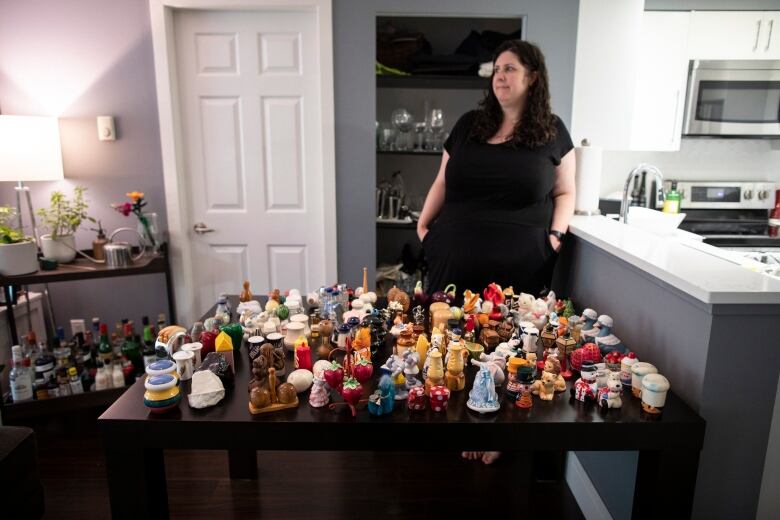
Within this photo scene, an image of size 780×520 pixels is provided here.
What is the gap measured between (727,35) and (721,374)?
251cm

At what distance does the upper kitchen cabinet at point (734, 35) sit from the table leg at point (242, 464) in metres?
2.98

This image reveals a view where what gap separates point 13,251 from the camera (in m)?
2.31

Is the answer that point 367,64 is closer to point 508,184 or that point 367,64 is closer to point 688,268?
point 508,184

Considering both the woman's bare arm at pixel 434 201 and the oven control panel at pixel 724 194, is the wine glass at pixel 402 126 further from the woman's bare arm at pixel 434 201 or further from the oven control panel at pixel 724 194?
the oven control panel at pixel 724 194

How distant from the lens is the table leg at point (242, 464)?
1.97 metres

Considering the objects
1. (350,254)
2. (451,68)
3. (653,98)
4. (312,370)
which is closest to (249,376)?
(312,370)

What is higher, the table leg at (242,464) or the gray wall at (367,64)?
the gray wall at (367,64)

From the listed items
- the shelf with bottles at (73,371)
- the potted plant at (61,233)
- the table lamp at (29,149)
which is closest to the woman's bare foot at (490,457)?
the shelf with bottles at (73,371)

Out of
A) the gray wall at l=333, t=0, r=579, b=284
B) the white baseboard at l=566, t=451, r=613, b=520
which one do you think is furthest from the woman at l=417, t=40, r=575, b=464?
the gray wall at l=333, t=0, r=579, b=284

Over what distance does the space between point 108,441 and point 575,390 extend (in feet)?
3.39

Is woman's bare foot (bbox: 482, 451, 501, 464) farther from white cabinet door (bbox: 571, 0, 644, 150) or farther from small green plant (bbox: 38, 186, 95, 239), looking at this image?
small green plant (bbox: 38, 186, 95, 239)

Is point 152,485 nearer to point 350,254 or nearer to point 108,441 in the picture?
point 108,441

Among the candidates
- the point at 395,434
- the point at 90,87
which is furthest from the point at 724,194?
the point at 90,87

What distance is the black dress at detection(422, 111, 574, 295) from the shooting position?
1.87 m
